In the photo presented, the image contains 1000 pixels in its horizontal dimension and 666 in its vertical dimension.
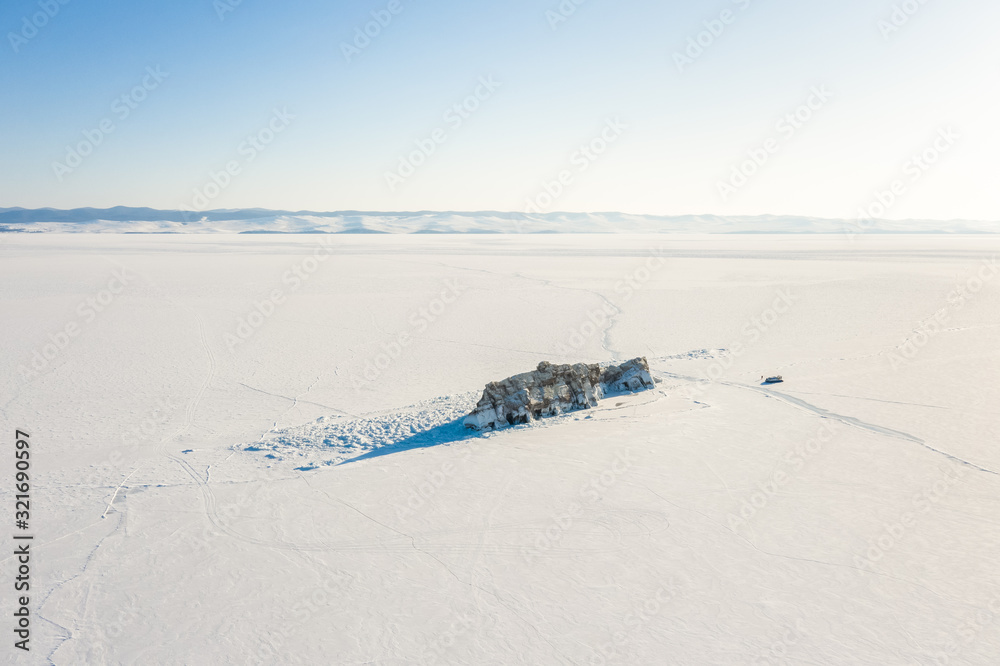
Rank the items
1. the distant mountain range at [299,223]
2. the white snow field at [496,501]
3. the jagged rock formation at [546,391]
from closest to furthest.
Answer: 1. the white snow field at [496,501]
2. the jagged rock formation at [546,391]
3. the distant mountain range at [299,223]

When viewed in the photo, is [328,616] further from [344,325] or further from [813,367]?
[344,325]

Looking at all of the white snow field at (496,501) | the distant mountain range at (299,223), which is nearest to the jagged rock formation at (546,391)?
the white snow field at (496,501)

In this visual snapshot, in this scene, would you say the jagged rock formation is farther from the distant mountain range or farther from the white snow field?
the distant mountain range

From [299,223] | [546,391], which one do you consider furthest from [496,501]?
[299,223]

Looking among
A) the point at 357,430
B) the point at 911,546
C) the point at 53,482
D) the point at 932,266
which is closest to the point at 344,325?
the point at 357,430

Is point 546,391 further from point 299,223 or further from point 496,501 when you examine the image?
point 299,223

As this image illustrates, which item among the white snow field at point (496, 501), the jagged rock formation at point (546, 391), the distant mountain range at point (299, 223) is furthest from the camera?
the distant mountain range at point (299, 223)

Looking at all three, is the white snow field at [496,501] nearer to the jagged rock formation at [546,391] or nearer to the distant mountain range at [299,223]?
the jagged rock formation at [546,391]
